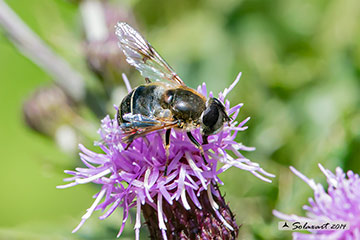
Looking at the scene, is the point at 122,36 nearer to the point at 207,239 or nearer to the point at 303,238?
the point at 207,239

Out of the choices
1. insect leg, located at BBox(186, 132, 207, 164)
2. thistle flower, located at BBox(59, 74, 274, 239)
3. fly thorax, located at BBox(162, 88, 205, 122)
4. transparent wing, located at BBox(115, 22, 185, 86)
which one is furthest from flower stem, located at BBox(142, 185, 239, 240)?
transparent wing, located at BBox(115, 22, 185, 86)

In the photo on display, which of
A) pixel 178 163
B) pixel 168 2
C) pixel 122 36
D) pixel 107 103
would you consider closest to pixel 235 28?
pixel 168 2

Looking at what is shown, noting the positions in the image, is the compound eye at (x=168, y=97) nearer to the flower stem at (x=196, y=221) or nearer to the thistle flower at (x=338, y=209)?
the flower stem at (x=196, y=221)

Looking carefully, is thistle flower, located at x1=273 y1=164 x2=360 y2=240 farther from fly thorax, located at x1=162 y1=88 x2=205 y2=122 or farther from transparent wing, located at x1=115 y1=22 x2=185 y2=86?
transparent wing, located at x1=115 y1=22 x2=185 y2=86

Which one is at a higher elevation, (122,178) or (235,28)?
(235,28)

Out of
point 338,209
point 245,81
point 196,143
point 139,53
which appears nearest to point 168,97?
point 196,143
